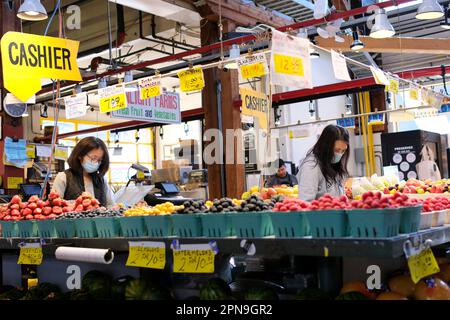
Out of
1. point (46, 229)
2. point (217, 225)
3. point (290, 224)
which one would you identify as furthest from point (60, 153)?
point (290, 224)

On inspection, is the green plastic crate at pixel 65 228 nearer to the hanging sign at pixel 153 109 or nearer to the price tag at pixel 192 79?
the price tag at pixel 192 79

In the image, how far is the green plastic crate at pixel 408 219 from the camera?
1.96 metres

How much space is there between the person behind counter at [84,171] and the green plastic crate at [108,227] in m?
1.92

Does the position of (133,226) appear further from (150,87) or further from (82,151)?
(150,87)

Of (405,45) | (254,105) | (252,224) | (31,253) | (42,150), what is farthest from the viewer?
(42,150)

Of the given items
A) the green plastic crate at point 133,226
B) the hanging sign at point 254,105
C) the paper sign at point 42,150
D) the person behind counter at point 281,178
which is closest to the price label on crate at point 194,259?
the green plastic crate at point 133,226

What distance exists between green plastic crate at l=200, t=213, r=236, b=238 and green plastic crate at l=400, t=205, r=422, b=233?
65 cm

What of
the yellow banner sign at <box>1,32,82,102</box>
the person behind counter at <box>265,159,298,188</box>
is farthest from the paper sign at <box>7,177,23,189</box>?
the person behind counter at <box>265,159,298,188</box>

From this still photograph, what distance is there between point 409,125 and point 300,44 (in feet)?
42.9

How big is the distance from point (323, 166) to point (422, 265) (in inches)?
85.4

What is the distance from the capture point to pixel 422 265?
6.68 feet
